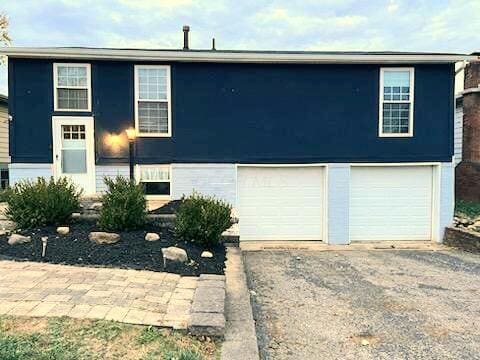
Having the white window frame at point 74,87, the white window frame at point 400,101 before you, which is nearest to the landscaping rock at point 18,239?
the white window frame at point 74,87

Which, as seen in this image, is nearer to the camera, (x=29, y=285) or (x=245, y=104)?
(x=29, y=285)

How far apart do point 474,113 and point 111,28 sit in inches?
534

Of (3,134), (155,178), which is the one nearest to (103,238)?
(155,178)

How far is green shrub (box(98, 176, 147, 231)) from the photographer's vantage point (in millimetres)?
6488

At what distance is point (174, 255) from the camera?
538 cm

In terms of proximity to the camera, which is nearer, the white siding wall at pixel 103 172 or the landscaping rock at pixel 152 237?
the landscaping rock at pixel 152 237

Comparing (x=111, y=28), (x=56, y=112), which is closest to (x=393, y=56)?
(x=56, y=112)

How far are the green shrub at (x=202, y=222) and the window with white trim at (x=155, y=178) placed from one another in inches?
129

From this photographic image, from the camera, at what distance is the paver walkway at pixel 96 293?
342 cm

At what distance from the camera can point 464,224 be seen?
9.97m

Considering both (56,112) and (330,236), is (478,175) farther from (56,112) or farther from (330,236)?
(56,112)

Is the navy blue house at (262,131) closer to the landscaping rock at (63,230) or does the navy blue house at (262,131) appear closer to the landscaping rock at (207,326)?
the landscaping rock at (63,230)

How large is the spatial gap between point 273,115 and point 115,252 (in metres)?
5.85

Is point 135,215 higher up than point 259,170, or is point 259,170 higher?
point 259,170
